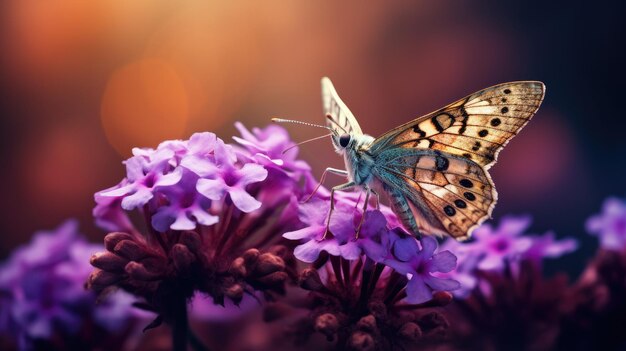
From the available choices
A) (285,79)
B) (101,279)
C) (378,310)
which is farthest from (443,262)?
(285,79)

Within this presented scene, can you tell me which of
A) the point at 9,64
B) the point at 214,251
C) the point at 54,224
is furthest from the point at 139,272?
the point at 9,64

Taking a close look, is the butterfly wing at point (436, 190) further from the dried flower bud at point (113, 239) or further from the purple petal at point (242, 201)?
the dried flower bud at point (113, 239)

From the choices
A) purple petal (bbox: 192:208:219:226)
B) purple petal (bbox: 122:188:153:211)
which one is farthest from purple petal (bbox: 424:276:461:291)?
purple petal (bbox: 122:188:153:211)

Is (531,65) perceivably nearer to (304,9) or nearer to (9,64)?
(304,9)

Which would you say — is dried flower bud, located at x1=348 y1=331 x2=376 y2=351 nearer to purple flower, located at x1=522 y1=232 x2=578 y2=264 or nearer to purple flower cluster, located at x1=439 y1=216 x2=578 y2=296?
purple flower cluster, located at x1=439 y1=216 x2=578 y2=296

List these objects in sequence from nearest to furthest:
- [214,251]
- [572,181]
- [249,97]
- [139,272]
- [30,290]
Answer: [139,272] < [214,251] < [30,290] < [572,181] < [249,97]

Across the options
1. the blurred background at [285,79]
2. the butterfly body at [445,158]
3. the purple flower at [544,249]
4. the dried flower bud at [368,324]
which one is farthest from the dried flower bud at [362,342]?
the blurred background at [285,79]
